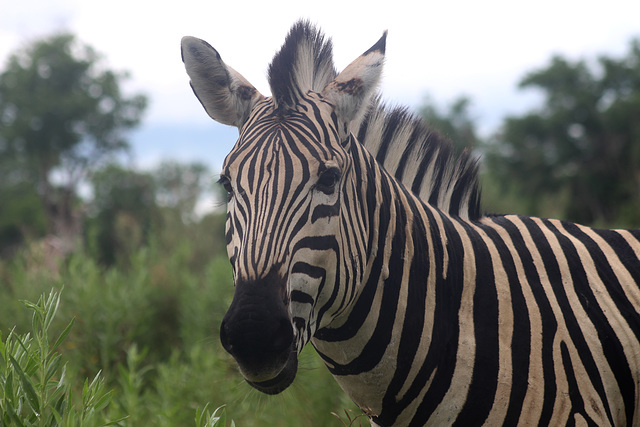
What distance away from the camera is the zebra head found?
5.79 feet

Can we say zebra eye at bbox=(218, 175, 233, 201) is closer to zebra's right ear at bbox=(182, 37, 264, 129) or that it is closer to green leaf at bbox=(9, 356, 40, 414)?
zebra's right ear at bbox=(182, 37, 264, 129)

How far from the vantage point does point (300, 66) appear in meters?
2.42

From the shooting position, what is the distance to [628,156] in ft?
92.0

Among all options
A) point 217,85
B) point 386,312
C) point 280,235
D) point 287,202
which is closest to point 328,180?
point 287,202

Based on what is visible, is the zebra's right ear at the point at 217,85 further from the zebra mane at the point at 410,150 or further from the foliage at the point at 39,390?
the foliage at the point at 39,390

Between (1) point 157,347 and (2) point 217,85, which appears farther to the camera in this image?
(1) point 157,347

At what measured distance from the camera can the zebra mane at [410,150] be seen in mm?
2588

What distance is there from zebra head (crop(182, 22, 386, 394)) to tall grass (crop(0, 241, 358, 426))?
608 millimetres

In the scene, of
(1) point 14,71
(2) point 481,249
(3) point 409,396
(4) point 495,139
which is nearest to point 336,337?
(3) point 409,396

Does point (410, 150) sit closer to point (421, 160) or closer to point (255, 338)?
point (421, 160)

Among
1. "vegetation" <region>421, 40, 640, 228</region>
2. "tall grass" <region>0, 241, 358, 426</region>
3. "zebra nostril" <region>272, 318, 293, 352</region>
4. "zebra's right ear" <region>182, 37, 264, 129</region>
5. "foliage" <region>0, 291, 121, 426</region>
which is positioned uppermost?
"vegetation" <region>421, 40, 640, 228</region>

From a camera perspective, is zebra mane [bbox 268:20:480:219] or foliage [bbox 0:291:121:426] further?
zebra mane [bbox 268:20:480:219]

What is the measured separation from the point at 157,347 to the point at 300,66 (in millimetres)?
6682

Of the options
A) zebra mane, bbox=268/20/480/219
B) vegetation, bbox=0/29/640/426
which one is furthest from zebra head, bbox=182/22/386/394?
vegetation, bbox=0/29/640/426
